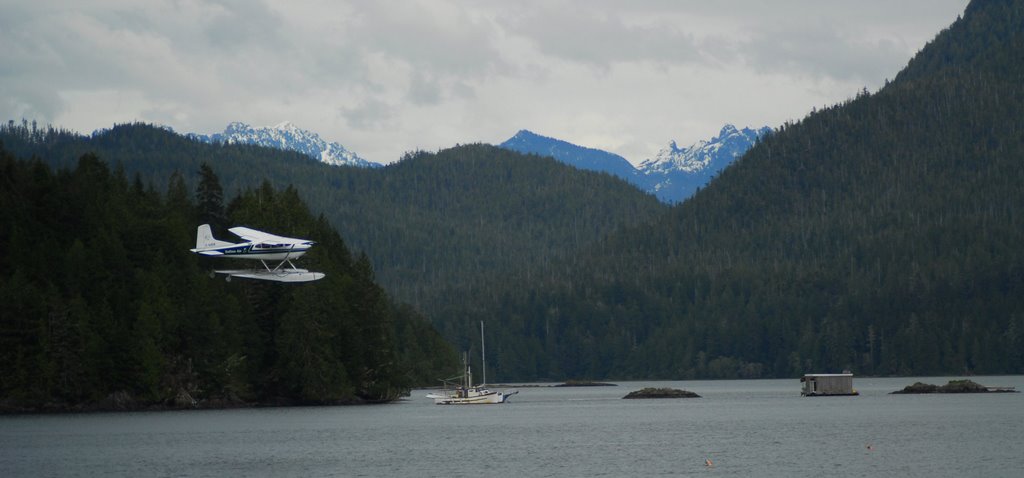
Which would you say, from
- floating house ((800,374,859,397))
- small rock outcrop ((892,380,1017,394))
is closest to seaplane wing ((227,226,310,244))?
floating house ((800,374,859,397))

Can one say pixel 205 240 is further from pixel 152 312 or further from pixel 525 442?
pixel 525 442

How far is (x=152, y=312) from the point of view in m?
128

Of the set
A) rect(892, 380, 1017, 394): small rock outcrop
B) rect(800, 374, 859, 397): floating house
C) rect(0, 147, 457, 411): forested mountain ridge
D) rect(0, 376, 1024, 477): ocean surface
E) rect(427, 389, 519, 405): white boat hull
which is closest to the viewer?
rect(0, 376, 1024, 477): ocean surface

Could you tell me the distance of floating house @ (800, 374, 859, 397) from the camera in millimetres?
191750

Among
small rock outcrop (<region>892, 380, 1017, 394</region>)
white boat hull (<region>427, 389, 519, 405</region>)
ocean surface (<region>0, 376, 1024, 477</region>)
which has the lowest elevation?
ocean surface (<region>0, 376, 1024, 477</region>)

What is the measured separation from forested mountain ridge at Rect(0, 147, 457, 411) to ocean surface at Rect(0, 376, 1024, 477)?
3.28m

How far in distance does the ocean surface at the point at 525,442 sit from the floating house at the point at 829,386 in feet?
107

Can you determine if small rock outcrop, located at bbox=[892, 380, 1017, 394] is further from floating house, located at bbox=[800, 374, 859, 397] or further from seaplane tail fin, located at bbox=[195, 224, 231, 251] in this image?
seaplane tail fin, located at bbox=[195, 224, 231, 251]

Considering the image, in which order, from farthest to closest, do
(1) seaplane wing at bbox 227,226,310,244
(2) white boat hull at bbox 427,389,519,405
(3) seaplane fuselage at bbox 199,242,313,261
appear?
(2) white boat hull at bbox 427,389,519,405
(1) seaplane wing at bbox 227,226,310,244
(3) seaplane fuselage at bbox 199,242,313,261

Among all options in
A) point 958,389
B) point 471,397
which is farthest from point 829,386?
point 471,397

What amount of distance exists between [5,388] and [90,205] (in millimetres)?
20390

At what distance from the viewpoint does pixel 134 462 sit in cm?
9194

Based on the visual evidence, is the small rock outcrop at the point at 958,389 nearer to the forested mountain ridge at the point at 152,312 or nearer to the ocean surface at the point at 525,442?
the ocean surface at the point at 525,442

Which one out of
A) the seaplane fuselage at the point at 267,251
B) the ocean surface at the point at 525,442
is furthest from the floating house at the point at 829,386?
the seaplane fuselage at the point at 267,251
